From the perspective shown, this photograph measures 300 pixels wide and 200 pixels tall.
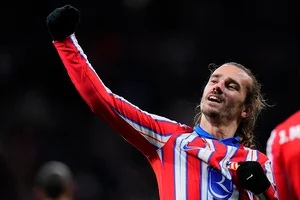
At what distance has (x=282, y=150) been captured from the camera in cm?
202

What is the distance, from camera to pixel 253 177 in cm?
291

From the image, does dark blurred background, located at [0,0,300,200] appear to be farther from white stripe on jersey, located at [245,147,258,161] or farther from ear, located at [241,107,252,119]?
white stripe on jersey, located at [245,147,258,161]

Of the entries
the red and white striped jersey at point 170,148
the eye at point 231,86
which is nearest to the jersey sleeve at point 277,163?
the red and white striped jersey at point 170,148

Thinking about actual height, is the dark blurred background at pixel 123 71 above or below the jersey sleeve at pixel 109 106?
above

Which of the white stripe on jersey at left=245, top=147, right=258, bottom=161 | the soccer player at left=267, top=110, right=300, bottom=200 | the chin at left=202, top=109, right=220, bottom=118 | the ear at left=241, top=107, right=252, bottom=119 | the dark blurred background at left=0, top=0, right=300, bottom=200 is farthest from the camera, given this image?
the dark blurred background at left=0, top=0, right=300, bottom=200

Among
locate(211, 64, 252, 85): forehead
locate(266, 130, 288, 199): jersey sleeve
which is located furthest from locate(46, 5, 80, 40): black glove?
locate(266, 130, 288, 199): jersey sleeve

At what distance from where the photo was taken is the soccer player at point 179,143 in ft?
10.0

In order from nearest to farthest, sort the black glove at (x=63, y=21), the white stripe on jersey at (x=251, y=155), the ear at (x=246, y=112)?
the black glove at (x=63, y=21) < the white stripe on jersey at (x=251, y=155) < the ear at (x=246, y=112)

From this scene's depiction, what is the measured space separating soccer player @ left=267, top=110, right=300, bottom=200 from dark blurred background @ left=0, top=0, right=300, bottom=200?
4646mm

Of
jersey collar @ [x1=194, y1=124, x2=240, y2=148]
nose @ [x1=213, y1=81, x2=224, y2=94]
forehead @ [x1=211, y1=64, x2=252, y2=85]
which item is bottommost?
jersey collar @ [x1=194, y1=124, x2=240, y2=148]

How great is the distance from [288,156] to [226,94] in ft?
4.80

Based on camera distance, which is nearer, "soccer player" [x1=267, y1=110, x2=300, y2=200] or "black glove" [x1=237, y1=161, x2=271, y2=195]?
"soccer player" [x1=267, y1=110, x2=300, y2=200]

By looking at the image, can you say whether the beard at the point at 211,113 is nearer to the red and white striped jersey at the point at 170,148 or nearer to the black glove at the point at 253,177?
the red and white striped jersey at the point at 170,148

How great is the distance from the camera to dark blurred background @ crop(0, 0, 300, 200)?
6867mm
